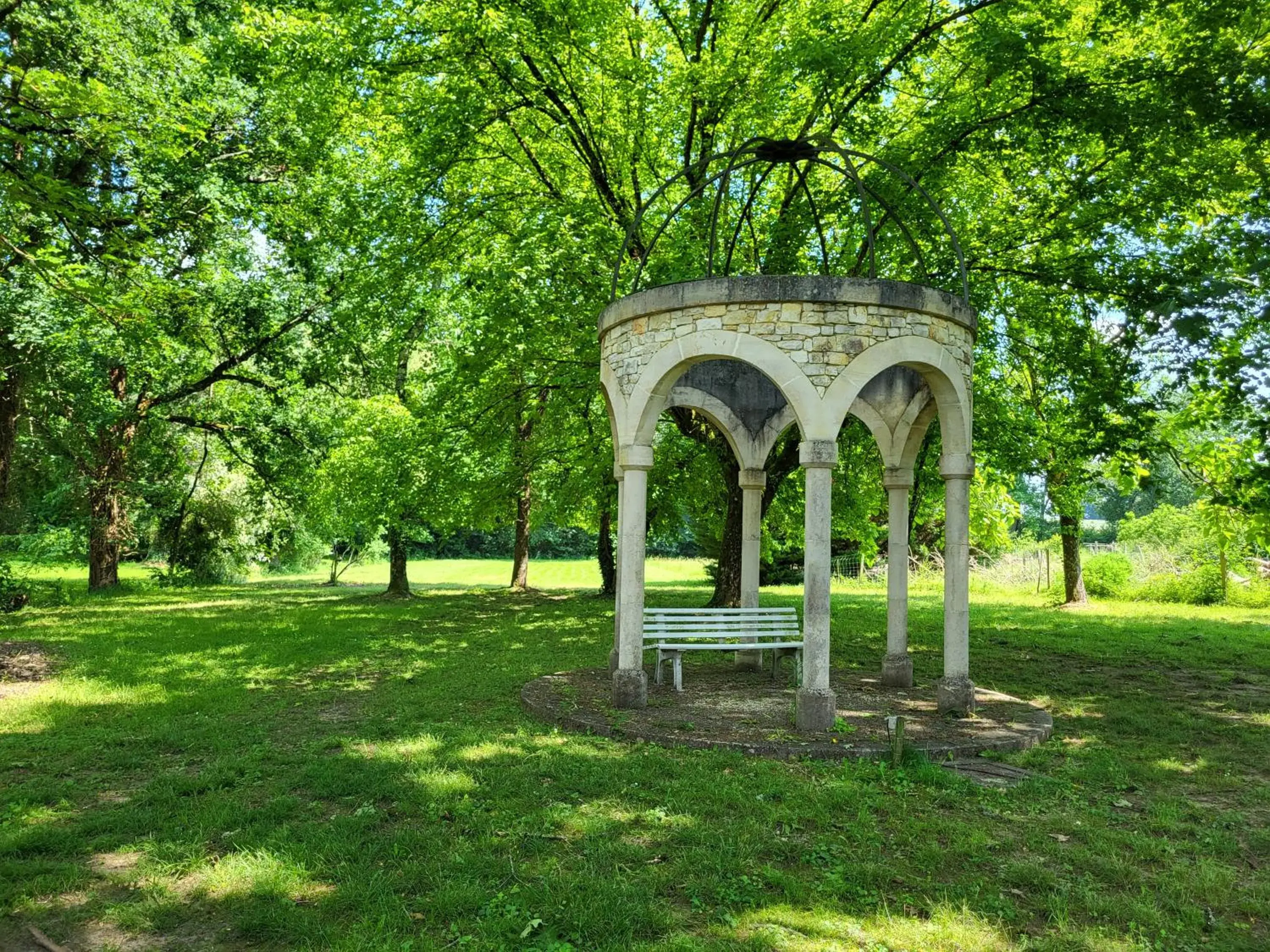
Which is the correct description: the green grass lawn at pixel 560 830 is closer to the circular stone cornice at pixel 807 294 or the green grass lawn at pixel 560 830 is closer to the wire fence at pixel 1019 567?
the circular stone cornice at pixel 807 294

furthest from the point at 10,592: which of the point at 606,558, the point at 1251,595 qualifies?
the point at 1251,595

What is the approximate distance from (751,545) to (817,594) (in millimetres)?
3546

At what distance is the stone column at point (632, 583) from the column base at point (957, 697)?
306cm

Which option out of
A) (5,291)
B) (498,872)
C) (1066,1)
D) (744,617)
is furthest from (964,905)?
(5,291)

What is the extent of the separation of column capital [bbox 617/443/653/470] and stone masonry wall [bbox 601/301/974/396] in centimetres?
127

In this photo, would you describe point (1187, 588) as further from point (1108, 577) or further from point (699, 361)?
point (699, 361)

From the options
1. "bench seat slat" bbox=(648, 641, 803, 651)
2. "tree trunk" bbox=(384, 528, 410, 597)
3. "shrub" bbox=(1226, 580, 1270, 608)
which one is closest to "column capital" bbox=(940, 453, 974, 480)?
"bench seat slat" bbox=(648, 641, 803, 651)

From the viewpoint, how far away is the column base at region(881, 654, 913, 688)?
408 inches

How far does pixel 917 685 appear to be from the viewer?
1059 cm

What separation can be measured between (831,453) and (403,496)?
13.1m

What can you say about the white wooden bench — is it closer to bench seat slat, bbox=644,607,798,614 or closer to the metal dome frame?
bench seat slat, bbox=644,607,798,614

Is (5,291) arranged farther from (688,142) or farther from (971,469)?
(971,469)

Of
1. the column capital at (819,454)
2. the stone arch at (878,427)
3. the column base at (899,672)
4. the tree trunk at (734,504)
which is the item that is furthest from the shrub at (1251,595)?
the column capital at (819,454)

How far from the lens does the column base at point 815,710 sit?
7.77 m
